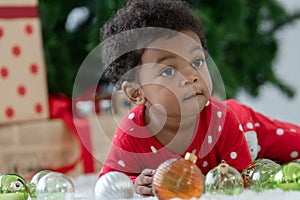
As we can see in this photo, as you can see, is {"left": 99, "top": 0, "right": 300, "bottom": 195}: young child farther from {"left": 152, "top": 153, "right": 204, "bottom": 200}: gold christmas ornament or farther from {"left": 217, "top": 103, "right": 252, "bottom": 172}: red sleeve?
{"left": 152, "top": 153, "right": 204, "bottom": 200}: gold christmas ornament

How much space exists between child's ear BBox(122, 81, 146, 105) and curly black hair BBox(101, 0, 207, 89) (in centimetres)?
2

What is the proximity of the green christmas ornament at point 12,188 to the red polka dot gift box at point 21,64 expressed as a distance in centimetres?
60

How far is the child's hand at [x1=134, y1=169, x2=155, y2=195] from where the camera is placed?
34.0 inches

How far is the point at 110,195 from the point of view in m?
0.82

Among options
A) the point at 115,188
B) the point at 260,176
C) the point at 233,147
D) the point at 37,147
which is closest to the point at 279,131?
the point at 233,147

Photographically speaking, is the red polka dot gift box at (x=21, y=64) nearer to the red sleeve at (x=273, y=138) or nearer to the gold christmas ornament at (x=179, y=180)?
the red sleeve at (x=273, y=138)

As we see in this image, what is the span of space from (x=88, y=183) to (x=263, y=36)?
0.86m

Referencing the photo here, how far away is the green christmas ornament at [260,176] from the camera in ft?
2.80

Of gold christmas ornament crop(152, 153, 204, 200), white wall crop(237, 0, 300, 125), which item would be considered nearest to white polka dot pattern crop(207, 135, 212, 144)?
gold christmas ornament crop(152, 153, 204, 200)

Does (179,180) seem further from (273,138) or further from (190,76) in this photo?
(273,138)

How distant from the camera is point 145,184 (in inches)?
34.4

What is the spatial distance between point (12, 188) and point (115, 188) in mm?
150

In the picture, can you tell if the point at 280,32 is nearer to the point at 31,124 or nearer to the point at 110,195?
the point at 31,124

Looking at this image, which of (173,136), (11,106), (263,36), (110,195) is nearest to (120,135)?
(173,136)
